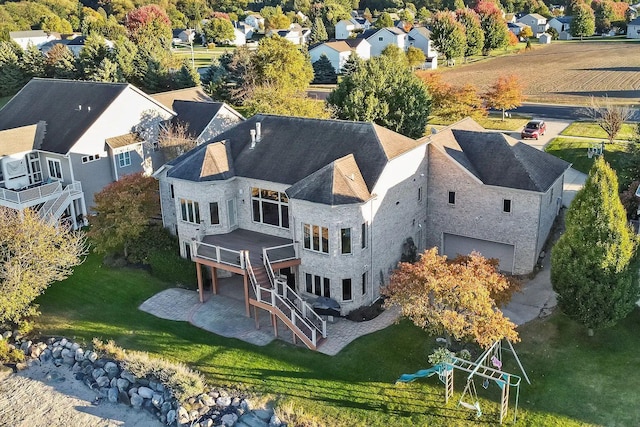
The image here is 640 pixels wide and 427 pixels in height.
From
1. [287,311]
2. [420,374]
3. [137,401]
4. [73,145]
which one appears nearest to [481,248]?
[420,374]

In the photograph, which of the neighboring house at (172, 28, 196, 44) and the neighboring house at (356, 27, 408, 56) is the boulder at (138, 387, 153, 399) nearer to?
the neighboring house at (356, 27, 408, 56)

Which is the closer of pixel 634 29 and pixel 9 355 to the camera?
pixel 9 355

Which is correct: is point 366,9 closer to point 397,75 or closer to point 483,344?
point 397,75

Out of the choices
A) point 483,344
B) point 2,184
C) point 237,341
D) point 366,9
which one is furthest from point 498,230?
point 366,9

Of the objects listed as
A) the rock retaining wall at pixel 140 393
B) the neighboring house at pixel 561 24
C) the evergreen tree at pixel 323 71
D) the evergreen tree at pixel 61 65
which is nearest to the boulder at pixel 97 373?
the rock retaining wall at pixel 140 393

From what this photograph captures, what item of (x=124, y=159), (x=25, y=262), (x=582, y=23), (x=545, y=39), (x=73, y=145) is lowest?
(x=25, y=262)

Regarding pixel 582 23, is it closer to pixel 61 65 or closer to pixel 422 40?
pixel 422 40
